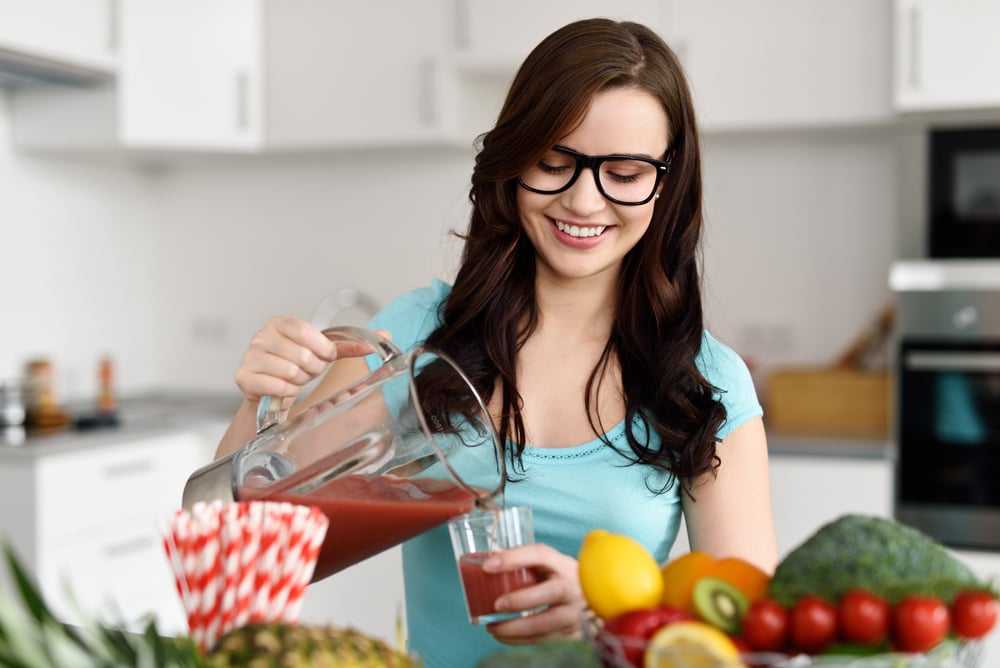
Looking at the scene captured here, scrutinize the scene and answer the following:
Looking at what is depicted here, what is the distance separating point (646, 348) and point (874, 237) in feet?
6.56

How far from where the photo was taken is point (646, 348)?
1.35 metres

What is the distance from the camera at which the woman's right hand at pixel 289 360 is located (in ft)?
A: 3.23

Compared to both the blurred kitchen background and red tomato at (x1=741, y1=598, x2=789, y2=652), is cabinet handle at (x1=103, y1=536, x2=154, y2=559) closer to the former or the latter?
the blurred kitchen background

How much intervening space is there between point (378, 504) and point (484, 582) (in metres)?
0.11

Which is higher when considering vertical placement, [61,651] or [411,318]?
[411,318]

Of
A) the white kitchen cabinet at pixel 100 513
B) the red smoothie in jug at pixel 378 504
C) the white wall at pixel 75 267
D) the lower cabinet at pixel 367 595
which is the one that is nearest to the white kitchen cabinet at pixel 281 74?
the white wall at pixel 75 267

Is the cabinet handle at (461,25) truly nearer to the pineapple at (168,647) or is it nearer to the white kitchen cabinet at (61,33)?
the white kitchen cabinet at (61,33)

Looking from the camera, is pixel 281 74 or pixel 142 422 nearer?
pixel 142 422

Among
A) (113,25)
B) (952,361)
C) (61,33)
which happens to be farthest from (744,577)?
(113,25)

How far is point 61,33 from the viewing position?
9.42 ft

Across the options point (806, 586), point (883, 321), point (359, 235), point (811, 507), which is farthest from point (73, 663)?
point (359, 235)

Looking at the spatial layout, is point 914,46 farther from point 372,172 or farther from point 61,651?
point 61,651

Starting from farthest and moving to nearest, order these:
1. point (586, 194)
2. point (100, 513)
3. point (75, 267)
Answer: point (75, 267)
point (100, 513)
point (586, 194)

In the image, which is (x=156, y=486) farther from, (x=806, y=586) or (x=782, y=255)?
(x=806, y=586)
